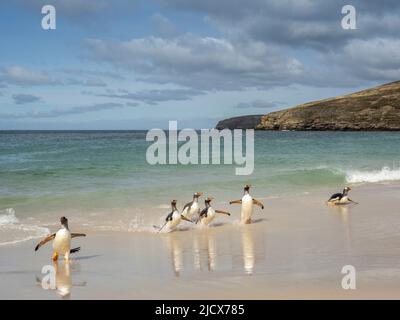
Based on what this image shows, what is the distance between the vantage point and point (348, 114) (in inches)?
4833

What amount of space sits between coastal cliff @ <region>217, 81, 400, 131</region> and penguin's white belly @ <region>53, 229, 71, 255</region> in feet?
361

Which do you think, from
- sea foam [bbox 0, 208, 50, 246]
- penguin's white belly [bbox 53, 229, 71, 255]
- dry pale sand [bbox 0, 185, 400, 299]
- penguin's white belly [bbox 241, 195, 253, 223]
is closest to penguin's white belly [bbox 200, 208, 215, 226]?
dry pale sand [bbox 0, 185, 400, 299]

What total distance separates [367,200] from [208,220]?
715 cm

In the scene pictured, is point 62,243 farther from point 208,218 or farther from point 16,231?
point 208,218

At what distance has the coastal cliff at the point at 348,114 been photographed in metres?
116

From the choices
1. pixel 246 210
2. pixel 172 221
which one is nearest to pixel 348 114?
pixel 246 210

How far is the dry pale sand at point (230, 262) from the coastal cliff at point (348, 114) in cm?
10630

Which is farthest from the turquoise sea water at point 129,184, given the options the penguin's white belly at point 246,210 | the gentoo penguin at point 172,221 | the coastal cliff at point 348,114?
the coastal cliff at point 348,114

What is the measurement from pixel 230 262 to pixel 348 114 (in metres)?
119

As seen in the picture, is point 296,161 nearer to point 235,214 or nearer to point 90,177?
point 90,177

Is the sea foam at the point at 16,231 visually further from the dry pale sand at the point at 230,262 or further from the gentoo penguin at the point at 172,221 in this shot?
the gentoo penguin at the point at 172,221
